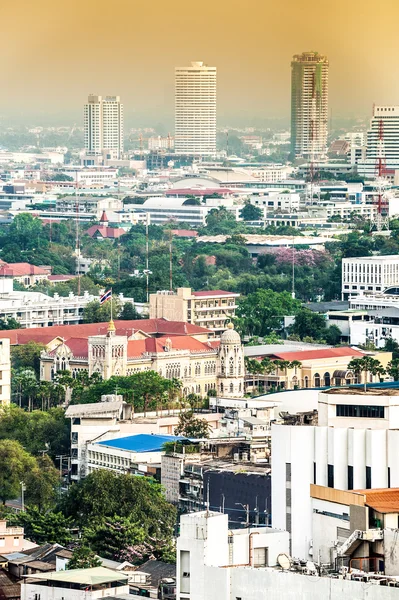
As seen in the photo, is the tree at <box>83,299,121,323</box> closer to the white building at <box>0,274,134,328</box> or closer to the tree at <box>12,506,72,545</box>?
the white building at <box>0,274,134,328</box>

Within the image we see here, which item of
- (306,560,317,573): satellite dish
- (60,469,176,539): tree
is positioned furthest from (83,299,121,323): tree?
(306,560,317,573): satellite dish

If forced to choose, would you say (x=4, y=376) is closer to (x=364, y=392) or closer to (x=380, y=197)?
(x=364, y=392)

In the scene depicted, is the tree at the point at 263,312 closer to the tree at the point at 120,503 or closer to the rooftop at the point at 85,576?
the tree at the point at 120,503

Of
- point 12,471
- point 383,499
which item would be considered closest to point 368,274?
point 12,471

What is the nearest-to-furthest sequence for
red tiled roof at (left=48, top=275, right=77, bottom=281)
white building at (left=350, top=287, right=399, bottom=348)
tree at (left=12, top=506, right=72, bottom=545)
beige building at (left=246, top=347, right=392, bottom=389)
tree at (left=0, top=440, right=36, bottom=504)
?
tree at (left=12, top=506, right=72, bottom=545)
tree at (left=0, top=440, right=36, bottom=504)
beige building at (left=246, top=347, right=392, bottom=389)
white building at (left=350, top=287, right=399, bottom=348)
red tiled roof at (left=48, top=275, right=77, bottom=281)

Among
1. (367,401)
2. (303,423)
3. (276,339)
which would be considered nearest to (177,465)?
(303,423)
